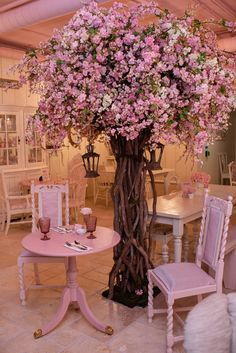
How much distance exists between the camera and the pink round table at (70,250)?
2572 mm

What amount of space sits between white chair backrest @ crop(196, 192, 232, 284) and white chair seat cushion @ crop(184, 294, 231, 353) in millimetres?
1433

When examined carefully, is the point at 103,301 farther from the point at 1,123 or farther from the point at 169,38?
the point at 1,123

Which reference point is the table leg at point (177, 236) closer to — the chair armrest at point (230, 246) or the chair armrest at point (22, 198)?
the chair armrest at point (230, 246)

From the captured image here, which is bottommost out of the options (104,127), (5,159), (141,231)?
(141,231)

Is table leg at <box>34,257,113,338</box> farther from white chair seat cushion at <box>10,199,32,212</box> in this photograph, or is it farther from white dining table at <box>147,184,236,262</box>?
white chair seat cushion at <box>10,199,32,212</box>

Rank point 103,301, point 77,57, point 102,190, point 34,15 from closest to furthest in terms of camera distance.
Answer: point 77,57, point 103,301, point 34,15, point 102,190

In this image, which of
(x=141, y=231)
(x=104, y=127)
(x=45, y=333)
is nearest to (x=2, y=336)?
(x=45, y=333)

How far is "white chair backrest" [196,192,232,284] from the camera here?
265 centimetres

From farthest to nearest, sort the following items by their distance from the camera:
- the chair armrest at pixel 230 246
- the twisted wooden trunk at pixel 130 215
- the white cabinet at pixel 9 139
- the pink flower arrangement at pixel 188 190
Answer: the white cabinet at pixel 9 139 → the pink flower arrangement at pixel 188 190 → the chair armrest at pixel 230 246 → the twisted wooden trunk at pixel 130 215

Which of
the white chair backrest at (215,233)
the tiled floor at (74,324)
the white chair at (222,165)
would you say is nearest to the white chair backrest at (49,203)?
the tiled floor at (74,324)

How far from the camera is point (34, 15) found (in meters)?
4.05

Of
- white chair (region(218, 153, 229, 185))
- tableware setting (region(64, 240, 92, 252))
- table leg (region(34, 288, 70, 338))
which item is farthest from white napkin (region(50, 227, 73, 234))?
white chair (region(218, 153, 229, 185))

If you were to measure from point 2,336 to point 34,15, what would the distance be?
3165 mm

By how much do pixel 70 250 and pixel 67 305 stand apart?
0.58 meters
